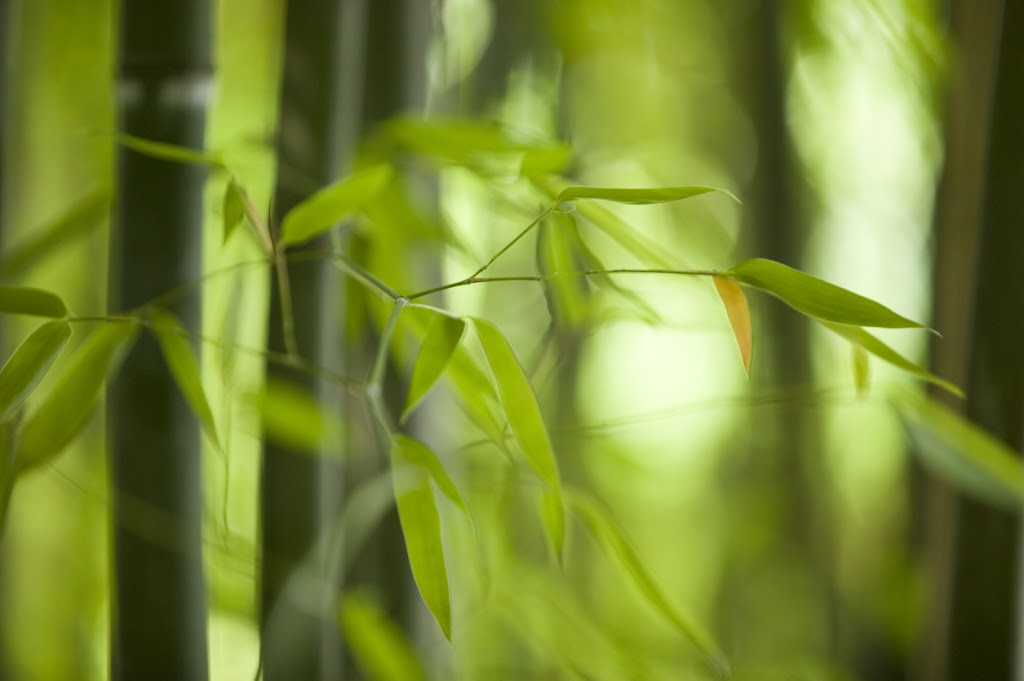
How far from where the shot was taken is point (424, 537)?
0.77 feet

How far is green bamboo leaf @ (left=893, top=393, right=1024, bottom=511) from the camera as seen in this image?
0.98 ft

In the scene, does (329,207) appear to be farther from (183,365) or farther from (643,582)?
(643,582)

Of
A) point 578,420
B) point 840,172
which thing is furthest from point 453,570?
point 840,172

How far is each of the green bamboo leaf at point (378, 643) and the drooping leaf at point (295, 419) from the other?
0.29ft

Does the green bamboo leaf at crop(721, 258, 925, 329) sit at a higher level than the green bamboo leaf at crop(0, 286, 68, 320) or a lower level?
higher

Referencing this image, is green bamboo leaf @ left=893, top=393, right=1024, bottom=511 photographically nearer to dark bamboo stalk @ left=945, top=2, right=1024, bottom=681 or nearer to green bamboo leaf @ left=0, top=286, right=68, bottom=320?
dark bamboo stalk @ left=945, top=2, right=1024, bottom=681

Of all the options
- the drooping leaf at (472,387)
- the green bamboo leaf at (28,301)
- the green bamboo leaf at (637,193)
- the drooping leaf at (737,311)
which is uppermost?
the green bamboo leaf at (637,193)

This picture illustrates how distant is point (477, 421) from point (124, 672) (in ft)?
0.69

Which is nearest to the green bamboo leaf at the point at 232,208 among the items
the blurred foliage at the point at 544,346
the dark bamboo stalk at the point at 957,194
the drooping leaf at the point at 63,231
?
the blurred foliage at the point at 544,346

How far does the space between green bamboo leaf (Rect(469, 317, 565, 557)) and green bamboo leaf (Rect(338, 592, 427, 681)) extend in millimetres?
182

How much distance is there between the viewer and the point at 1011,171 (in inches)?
12.9

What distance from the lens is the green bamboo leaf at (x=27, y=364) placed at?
22 cm

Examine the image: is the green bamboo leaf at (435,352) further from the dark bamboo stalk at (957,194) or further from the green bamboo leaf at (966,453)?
the dark bamboo stalk at (957,194)

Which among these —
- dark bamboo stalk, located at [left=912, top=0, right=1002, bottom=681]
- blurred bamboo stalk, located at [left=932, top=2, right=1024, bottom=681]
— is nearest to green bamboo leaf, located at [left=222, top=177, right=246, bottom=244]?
blurred bamboo stalk, located at [left=932, top=2, right=1024, bottom=681]
